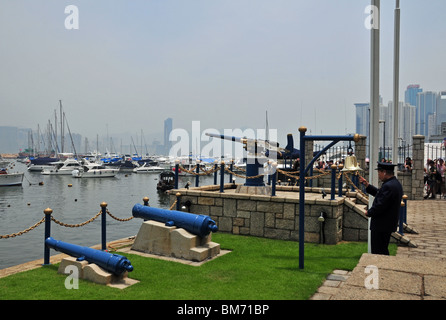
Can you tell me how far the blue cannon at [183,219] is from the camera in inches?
320

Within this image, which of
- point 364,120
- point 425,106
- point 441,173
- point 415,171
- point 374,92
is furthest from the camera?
point 425,106

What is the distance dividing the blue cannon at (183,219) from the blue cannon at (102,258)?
1.97 m

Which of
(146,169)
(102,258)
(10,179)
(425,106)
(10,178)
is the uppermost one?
(425,106)

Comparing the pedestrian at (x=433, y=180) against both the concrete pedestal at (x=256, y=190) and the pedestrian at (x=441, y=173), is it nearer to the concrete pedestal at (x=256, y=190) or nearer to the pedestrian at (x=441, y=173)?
the pedestrian at (x=441, y=173)

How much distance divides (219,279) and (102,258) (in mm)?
2133

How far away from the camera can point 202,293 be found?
588 cm

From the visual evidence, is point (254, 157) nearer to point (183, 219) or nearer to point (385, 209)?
point (183, 219)

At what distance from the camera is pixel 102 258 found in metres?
6.62

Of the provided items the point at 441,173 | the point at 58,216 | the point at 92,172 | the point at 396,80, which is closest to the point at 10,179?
the point at 92,172

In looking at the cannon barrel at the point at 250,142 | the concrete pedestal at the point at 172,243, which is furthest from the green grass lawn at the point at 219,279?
the cannon barrel at the point at 250,142

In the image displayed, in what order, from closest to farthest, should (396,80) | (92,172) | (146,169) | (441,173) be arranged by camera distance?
(396,80), (441,173), (92,172), (146,169)

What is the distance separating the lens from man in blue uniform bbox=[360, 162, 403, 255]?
6.48 metres
